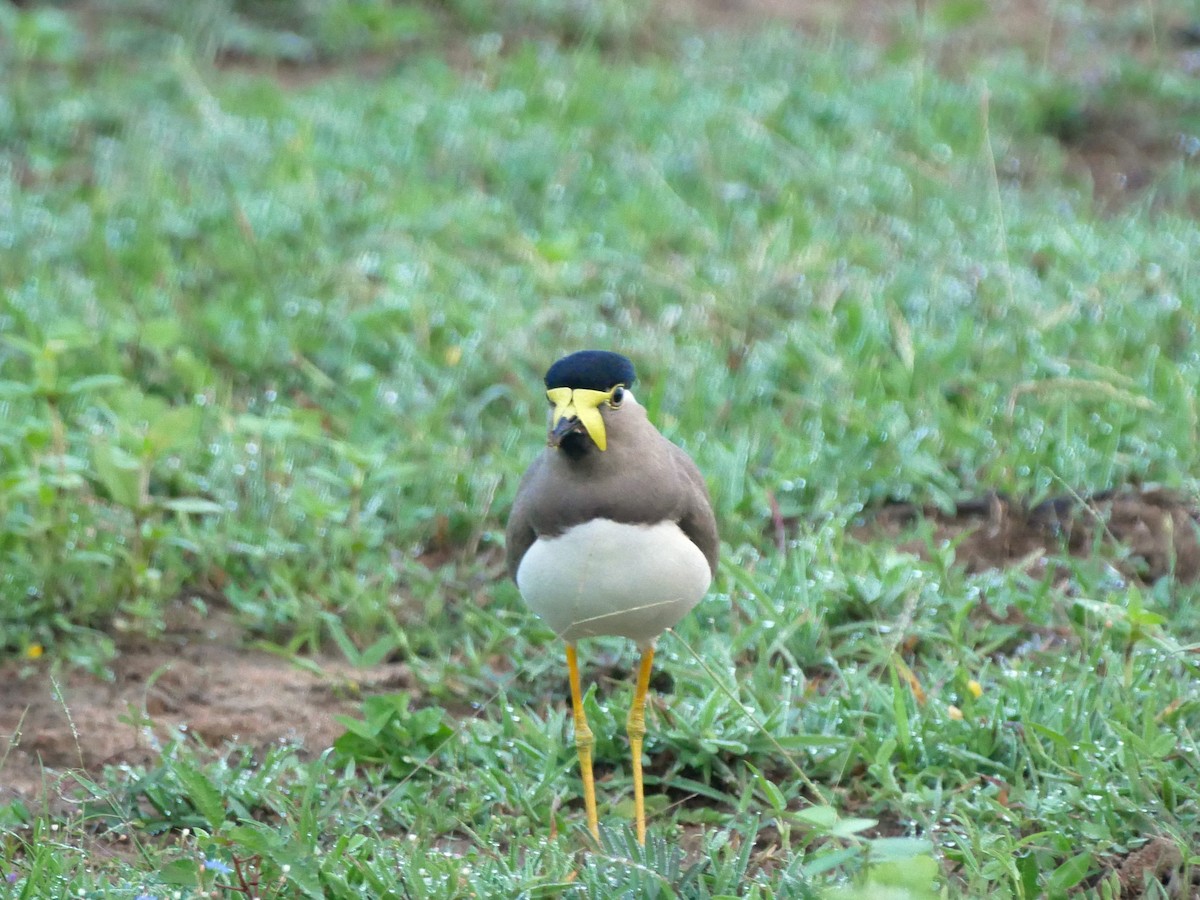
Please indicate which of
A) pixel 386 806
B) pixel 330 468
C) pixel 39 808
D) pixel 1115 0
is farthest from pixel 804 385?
pixel 1115 0

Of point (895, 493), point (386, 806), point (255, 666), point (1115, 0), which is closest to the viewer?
point (386, 806)

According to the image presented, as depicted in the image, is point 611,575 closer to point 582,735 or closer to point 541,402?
point 582,735

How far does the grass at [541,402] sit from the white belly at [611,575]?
0.48 meters

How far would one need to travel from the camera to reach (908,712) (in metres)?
3.79

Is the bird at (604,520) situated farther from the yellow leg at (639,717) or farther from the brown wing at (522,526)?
the yellow leg at (639,717)

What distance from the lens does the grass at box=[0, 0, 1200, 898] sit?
11.3 feet

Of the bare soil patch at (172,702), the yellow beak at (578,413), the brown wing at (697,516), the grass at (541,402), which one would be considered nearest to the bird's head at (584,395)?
the yellow beak at (578,413)

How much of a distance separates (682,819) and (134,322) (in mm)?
3191

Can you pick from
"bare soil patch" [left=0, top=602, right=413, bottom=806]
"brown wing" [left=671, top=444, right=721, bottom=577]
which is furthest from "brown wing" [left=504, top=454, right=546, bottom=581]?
"bare soil patch" [left=0, top=602, right=413, bottom=806]

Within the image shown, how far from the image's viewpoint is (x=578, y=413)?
10.5 ft

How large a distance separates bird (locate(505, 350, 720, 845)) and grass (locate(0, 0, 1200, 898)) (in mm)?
488

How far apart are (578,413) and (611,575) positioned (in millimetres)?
357

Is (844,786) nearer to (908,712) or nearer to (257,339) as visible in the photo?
(908,712)

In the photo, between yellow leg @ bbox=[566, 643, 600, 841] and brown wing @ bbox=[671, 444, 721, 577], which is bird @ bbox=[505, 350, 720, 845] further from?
yellow leg @ bbox=[566, 643, 600, 841]
